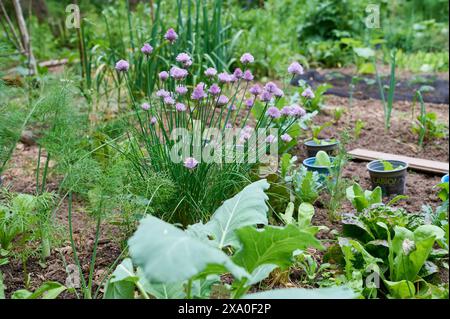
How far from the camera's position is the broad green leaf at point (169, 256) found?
137 cm

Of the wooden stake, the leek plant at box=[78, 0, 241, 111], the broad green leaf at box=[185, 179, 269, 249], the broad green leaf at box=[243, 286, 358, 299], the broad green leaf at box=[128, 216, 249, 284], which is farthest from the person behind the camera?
the wooden stake

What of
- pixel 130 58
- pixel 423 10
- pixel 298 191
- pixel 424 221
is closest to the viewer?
pixel 424 221

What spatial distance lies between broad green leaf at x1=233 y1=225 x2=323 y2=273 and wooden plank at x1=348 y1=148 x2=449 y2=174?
1669 millimetres

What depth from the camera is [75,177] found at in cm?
230

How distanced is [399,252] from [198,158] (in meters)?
0.95

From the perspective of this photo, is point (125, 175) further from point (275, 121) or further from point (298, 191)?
point (275, 121)

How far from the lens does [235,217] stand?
209cm

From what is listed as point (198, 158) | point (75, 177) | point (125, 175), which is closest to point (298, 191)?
point (198, 158)

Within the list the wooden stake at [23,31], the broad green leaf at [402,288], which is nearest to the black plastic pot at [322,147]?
the broad green leaf at [402,288]

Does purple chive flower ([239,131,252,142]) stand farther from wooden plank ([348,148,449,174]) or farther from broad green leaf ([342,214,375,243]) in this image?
wooden plank ([348,148,449,174])

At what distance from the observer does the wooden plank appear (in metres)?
3.49

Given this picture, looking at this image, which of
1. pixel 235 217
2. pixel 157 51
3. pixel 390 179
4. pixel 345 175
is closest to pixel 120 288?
pixel 235 217

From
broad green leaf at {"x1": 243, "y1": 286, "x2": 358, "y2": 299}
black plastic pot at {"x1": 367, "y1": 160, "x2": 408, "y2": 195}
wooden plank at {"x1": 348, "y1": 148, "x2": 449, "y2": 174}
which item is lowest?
wooden plank at {"x1": 348, "y1": 148, "x2": 449, "y2": 174}

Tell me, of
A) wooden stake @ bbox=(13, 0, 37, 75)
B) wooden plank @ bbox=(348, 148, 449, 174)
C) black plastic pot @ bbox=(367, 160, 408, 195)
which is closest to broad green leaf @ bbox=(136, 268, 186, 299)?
black plastic pot @ bbox=(367, 160, 408, 195)
